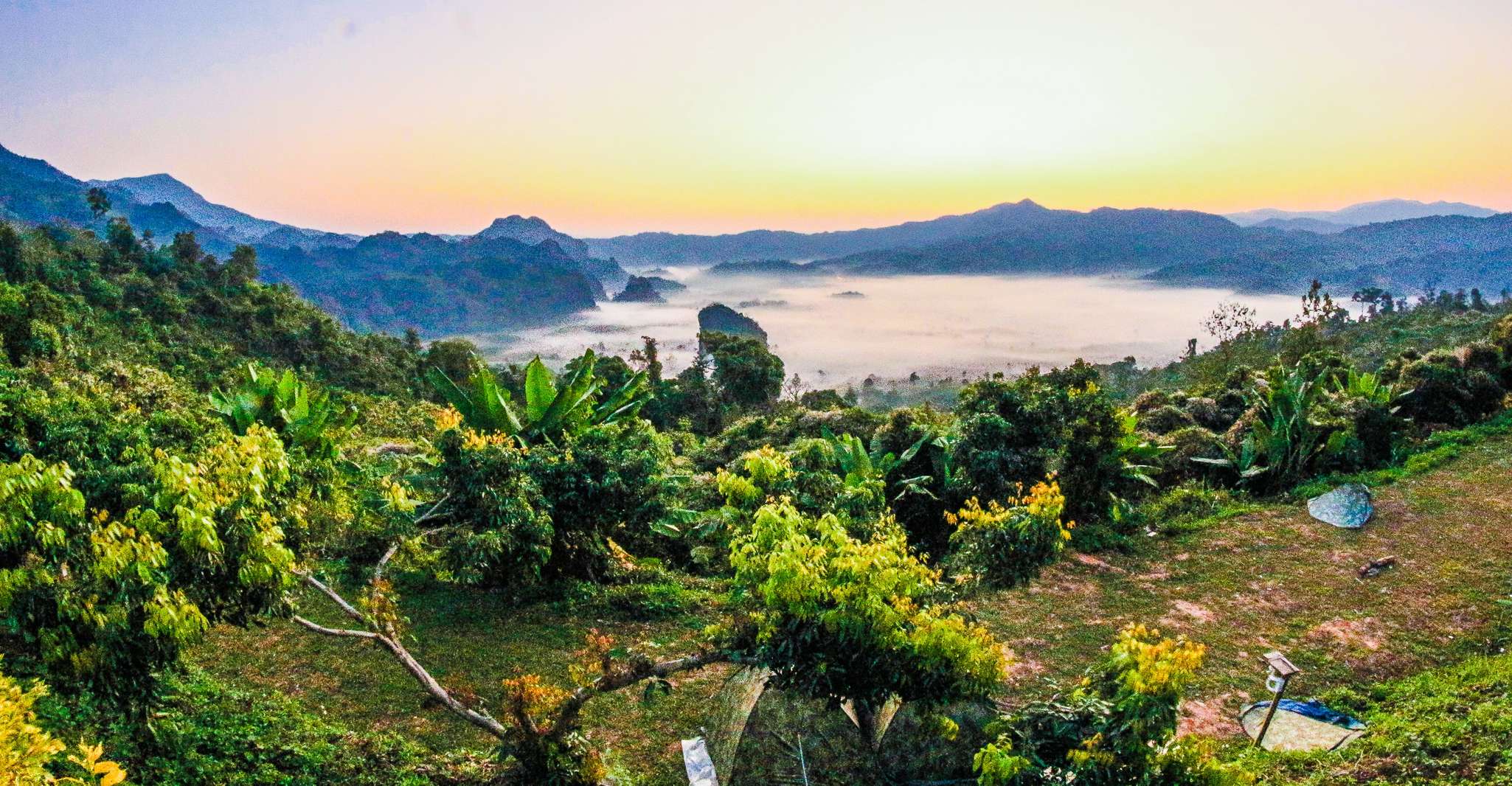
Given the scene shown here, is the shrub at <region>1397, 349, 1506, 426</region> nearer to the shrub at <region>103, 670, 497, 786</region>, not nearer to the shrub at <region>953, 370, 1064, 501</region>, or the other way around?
the shrub at <region>953, 370, 1064, 501</region>

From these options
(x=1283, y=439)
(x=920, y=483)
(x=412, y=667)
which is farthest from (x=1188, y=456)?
(x=412, y=667)

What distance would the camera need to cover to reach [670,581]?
9148 mm

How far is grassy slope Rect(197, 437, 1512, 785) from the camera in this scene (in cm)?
631

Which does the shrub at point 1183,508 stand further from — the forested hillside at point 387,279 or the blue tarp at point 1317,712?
the forested hillside at point 387,279

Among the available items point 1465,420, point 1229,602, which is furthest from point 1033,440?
point 1465,420

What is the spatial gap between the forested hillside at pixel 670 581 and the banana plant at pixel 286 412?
0.04 meters

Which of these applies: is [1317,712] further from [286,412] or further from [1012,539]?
[286,412]

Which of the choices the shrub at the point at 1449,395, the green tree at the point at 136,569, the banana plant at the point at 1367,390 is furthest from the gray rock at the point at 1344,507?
the green tree at the point at 136,569

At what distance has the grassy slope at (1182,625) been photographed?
20.7 ft

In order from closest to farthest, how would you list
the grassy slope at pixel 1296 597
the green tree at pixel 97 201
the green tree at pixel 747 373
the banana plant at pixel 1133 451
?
the grassy slope at pixel 1296 597
the banana plant at pixel 1133 451
the green tree at pixel 747 373
the green tree at pixel 97 201

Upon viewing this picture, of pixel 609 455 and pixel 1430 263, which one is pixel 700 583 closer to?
pixel 609 455

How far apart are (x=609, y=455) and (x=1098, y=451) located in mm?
6494

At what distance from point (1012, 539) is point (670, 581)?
15.0ft

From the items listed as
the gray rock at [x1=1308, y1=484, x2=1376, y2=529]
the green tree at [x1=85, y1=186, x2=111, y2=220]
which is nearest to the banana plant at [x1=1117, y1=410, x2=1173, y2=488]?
the gray rock at [x1=1308, y1=484, x2=1376, y2=529]
